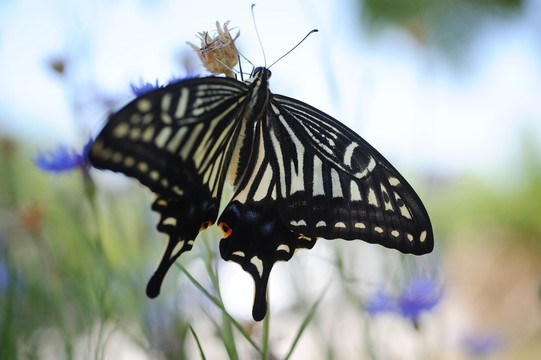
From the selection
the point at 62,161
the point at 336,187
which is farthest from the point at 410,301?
the point at 62,161

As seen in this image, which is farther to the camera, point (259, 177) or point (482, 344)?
point (482, 344)

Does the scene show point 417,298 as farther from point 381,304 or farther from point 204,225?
point 204,225

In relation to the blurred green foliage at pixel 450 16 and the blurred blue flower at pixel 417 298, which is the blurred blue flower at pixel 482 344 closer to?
the blurred blue flower at pixel 417 298

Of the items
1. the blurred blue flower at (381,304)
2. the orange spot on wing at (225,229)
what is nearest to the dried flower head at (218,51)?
the orange spot on wing at (225,229)

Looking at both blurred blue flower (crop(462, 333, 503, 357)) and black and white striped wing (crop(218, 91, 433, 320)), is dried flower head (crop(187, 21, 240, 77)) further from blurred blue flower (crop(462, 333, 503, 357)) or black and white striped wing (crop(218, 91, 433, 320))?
blurred blue flower (crop(462, 333, 503, 357))

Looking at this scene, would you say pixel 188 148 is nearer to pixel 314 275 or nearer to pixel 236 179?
pixel 236 179

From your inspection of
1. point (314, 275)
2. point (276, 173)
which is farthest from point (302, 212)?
point (314, 275)

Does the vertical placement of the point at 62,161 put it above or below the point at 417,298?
above

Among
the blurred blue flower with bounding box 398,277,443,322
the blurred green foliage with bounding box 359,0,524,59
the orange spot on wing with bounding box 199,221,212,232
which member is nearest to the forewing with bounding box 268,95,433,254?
the orange spot on wing with bounding box 199,221,212,232
